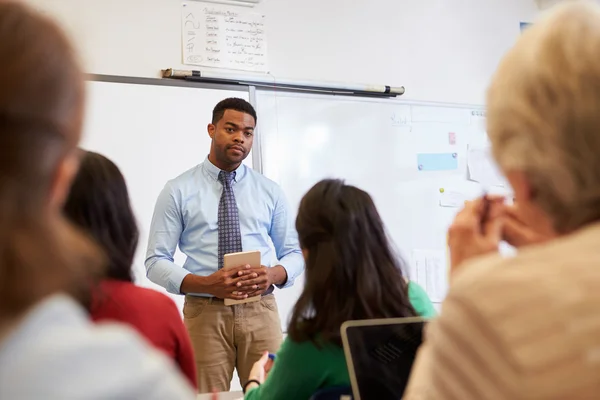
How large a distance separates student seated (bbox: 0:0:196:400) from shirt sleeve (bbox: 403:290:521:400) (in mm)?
301

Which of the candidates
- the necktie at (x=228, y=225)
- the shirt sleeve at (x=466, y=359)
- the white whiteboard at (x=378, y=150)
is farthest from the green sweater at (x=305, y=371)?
the white whiteboard at (x=378, y=150)

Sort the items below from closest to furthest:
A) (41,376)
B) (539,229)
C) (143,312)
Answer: (41,376)
(539,229)
(143,312)

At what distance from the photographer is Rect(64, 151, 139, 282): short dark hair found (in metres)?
1.45

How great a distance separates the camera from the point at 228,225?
3.29 metres

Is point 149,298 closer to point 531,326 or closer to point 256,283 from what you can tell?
point 531,326

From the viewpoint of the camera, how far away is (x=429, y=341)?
776 mm

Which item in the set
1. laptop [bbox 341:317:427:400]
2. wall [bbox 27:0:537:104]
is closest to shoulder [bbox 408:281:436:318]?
laptop [bbox 341:317:427:400]

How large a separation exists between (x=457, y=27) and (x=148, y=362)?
4.57 metres

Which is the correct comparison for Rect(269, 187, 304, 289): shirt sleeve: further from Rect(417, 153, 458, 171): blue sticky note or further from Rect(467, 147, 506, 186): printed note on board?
Rect(467, 147, 506, 186): printed note on board

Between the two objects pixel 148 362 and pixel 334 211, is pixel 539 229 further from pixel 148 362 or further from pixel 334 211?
pixel 334 211

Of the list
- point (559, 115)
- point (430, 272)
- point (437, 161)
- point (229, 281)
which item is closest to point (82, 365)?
point (559, 115)

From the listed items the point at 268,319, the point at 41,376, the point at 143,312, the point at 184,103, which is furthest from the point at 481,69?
the point at 41,376

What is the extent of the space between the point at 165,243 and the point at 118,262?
1757 mm

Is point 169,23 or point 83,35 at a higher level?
point 169,23
